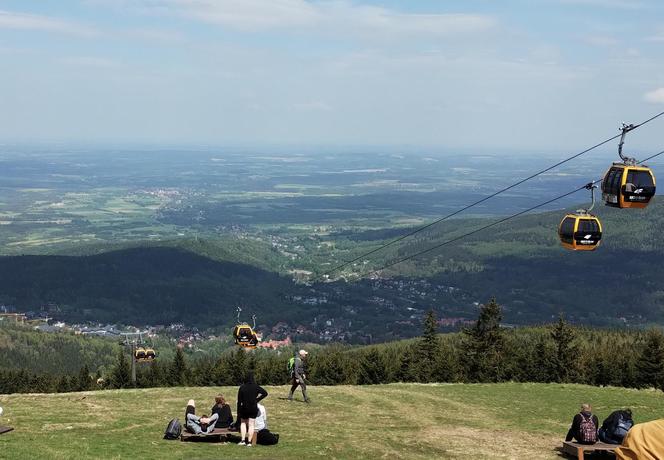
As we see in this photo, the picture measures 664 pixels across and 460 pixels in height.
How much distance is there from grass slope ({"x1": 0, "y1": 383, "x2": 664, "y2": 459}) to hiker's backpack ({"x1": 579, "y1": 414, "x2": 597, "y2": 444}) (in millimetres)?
1315

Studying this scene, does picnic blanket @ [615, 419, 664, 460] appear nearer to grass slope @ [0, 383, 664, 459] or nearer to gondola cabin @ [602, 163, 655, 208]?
→ grass slope @ [0, 383, 664, 459]

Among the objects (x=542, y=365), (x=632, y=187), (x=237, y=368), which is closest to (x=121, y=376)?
(x=237, y=368)

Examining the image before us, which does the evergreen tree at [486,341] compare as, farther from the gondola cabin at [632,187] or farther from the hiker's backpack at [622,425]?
the hiker's backpack at [622,425]

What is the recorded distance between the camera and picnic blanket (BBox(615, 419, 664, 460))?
1038 cm

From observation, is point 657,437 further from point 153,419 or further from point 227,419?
point 153,419

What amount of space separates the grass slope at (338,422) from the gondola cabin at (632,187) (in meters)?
8.36

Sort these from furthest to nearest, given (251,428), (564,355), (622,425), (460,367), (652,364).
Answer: (460,367)
(564,355)
(652,364)
(251,428)
(622,425)

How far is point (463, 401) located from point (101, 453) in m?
18.5

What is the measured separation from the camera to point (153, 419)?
23188mm

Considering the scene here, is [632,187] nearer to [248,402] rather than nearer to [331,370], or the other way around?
[248,402]

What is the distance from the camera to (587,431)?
19172mm

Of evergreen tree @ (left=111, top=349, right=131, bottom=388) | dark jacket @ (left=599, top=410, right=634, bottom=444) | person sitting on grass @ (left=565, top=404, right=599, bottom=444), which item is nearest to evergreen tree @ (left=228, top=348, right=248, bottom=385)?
evergreen tree @ (left=111, top=349, right=131, bottom=388)

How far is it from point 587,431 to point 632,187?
28.5 ft

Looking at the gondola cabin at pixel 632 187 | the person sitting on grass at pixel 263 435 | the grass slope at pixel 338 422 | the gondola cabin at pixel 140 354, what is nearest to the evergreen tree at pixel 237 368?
the gondola cabin at pixel 140 354
